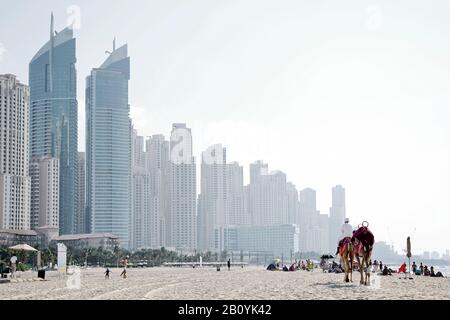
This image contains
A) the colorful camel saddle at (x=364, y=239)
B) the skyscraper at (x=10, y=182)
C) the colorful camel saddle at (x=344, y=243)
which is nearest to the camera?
the colorful camel saddle at (x=364, y=239)

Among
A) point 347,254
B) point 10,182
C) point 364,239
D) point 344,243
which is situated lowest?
point 347,254

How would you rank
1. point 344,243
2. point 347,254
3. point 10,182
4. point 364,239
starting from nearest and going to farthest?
point 364,239 → point 344,243 → point 347,254 → point 10,182

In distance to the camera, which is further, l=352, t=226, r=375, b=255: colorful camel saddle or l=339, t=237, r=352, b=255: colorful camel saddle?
l=339, t=237, r=352, b=255: colorful camel saddle

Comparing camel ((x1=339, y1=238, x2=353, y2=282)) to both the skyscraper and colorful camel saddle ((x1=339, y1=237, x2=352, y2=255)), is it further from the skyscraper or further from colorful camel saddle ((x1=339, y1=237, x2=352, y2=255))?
the skyscraper

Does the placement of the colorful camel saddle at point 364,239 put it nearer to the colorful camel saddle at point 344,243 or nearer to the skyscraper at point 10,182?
the colorful camel saddle at point 344,243

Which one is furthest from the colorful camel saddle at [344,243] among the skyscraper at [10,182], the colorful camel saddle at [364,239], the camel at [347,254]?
the skyscraper at [10,182]

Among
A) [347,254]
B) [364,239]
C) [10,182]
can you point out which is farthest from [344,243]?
[10,182]

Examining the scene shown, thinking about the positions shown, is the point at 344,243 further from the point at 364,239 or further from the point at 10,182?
the point at 10,182

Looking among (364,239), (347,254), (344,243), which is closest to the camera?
(364,239)

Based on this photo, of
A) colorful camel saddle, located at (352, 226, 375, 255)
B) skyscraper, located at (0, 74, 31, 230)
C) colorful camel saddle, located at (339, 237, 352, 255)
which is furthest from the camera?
skyscraper, located at (0, 74, 31, 230)

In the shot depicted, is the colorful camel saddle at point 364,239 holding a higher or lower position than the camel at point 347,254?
higher

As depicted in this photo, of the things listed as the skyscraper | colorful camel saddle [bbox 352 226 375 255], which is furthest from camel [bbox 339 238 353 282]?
the skyscraper

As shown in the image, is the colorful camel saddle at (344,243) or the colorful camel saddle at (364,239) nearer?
the colorful camel saddle at (364,239)
